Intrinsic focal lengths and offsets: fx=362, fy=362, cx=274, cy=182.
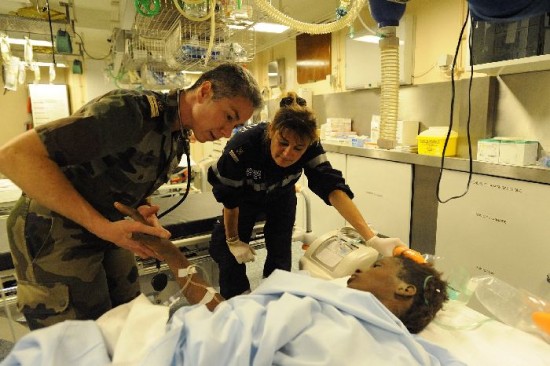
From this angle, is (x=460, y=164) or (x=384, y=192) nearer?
(x=460, y=164)

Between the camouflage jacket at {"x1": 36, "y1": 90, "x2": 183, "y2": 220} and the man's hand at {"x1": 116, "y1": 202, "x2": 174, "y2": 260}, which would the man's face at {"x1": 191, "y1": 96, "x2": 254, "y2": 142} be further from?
the man's hand at {"x1": 116, "y1": 202, "x2": 174, "y2": 260}

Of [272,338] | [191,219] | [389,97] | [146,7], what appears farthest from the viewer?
[389,97]

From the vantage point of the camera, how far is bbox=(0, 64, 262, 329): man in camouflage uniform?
3.12 feet

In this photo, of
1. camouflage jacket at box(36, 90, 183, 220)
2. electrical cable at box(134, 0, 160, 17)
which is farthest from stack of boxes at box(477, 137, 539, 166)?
electrical cable at box(134, 0, 160, 17)

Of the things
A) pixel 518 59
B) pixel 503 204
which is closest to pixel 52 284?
pixel 503 204

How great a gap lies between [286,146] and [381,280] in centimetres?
63

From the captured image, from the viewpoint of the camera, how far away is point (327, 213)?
351 cm

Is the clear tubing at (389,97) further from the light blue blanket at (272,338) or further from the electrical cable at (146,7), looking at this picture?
the light blue blanket at (272,338)

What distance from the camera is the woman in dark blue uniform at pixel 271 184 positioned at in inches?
57.9

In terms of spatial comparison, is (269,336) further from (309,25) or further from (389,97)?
(389,97)

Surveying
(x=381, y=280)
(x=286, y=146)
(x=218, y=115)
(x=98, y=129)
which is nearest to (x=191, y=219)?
(x=286, y=146)

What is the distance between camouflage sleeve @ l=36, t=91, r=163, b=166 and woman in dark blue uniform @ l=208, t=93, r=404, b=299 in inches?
21.9

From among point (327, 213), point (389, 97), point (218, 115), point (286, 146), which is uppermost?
point (389, 97)

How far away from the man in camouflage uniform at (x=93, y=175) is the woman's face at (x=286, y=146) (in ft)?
0.69
